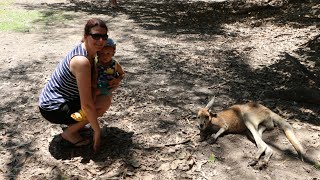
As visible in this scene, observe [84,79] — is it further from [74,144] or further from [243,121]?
[243,121]

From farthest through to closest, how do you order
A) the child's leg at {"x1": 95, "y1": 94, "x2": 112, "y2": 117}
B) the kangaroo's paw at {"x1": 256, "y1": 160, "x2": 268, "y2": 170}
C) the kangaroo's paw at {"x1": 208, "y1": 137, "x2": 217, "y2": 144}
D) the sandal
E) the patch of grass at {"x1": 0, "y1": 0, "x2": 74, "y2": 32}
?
the patch of grass at {"x1": 0, "y1": 0, "x2": 74, "y2": 32}, the kangaroo's paw at {"x1": 208, "y1": 137, "x2": 217, "y2": 144}, the sandal, the child's leg at {"x1": 95, "y1": 94, "x2": 112, "y2": 117}, the kangaroo's paw at {"x1": 256, "y1": 160, "x2": 268, "y2": 170}

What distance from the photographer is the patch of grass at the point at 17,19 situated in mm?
9447

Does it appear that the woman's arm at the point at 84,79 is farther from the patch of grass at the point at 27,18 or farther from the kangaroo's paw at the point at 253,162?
the patch of grass at the point at 27,18

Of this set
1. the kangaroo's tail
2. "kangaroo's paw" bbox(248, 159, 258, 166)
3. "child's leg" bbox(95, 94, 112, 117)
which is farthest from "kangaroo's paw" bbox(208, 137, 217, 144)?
"child's leg" bbox(95, 94, 112, 117)

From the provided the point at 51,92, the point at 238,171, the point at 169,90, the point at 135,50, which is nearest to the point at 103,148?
the point at 51,92

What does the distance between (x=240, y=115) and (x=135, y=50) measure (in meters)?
3.87

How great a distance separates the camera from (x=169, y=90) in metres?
5.15

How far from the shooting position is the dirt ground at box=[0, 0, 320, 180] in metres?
3.36

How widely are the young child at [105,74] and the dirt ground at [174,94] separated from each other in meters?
0.59

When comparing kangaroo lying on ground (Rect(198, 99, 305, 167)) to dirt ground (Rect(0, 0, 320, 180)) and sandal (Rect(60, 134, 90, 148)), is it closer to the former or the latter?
dirt ground (Rect(0, 0, 320, 180))

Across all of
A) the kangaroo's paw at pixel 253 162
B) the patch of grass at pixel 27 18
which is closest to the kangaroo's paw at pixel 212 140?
the kangaroo's paw at pixel 253 162

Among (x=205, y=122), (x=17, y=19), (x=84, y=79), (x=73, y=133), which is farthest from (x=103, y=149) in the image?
(x=17, y=19)

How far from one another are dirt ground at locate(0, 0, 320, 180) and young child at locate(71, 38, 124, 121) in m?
0.59

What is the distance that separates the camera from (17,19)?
10.7m
